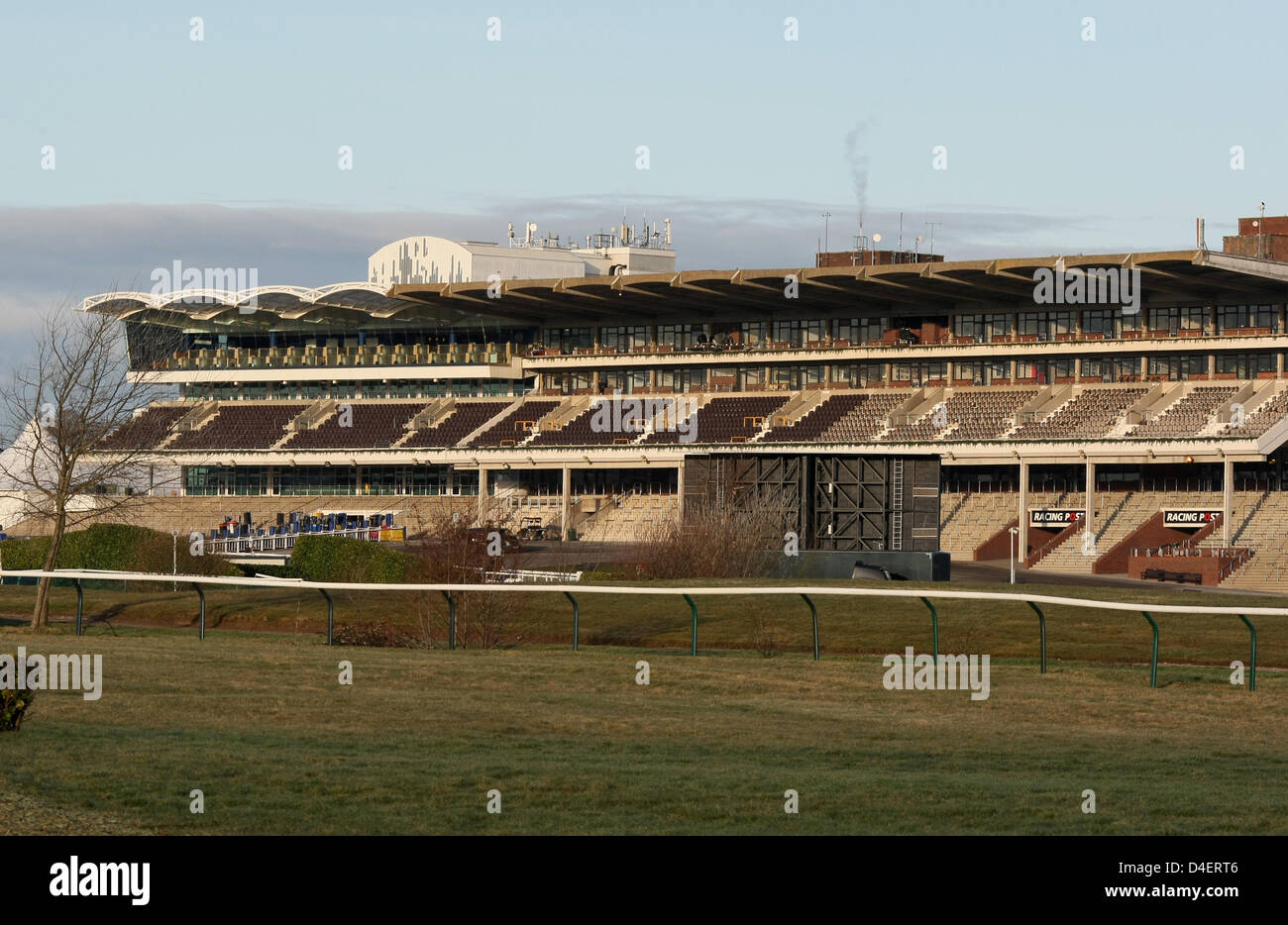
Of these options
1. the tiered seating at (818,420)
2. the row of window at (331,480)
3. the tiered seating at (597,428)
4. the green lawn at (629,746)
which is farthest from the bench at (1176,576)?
the row of window at (331,480)

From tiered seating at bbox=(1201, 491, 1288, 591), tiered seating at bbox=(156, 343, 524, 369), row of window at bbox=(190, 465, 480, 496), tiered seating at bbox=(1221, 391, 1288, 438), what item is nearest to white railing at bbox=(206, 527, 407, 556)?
row of window at bbox=(190, 465, 480, 496)

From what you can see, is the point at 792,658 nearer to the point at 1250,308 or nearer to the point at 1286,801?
the point at 1286,801

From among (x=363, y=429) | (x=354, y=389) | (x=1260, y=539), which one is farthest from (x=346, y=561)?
(x=354, y=389)

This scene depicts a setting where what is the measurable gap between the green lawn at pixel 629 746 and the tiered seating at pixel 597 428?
5136cm

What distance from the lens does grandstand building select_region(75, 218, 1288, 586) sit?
6206cm

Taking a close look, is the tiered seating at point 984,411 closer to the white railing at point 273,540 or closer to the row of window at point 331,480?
the white railing at point 273,540

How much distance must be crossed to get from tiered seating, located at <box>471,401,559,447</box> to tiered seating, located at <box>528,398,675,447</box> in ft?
6.29

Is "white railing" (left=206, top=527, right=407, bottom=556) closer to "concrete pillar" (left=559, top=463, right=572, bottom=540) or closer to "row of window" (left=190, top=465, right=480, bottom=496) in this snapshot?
"concrete pillar" (left=559, top=463, right=572, bottom=540)

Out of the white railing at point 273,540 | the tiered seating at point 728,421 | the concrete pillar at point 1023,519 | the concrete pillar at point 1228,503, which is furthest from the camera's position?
the tiered seating at point 728,421

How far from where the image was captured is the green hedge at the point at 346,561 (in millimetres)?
43688

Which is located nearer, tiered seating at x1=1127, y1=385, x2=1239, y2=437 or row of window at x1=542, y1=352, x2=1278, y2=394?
tiered seating at x1=1127, y1=385, x2=1239, y2=437

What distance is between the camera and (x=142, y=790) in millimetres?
12422

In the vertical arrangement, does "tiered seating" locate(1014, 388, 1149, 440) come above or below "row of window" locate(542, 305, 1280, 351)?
below

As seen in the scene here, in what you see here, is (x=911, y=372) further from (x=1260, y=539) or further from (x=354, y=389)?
(x=354, y=389)
